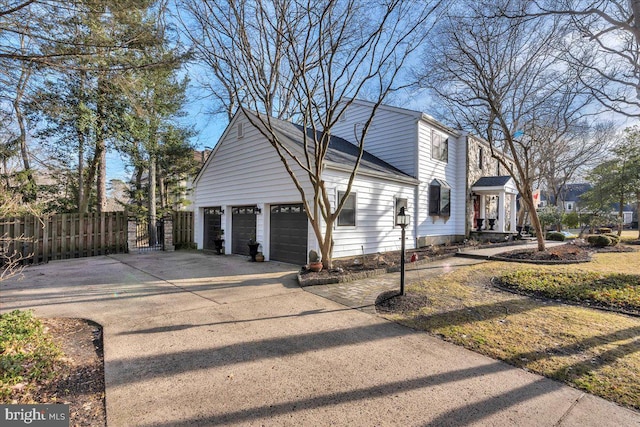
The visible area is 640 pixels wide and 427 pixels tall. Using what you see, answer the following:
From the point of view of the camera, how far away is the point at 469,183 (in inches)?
615

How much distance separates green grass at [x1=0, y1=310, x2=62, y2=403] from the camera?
8.90 feet

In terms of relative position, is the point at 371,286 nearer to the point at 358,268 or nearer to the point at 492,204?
the point at 358,268

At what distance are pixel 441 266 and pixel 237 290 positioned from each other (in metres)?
6.42

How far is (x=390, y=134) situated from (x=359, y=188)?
4.88 metres

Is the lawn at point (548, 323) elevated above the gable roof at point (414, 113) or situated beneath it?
situated beneath

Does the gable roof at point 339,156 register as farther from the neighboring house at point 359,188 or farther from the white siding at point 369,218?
the white siding at point 369,218

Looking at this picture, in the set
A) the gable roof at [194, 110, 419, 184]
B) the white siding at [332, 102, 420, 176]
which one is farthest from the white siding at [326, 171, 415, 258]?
the white siding at [332, 102, 420, 176]

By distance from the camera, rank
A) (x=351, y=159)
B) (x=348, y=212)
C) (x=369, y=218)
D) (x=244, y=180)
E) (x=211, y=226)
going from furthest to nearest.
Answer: (x=211, y=226) < (x=244, y=180) < (x=351, y=159) < (x=369, y=218) < (x=348, y=212)

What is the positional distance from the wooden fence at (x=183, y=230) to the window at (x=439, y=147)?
12.7 metres

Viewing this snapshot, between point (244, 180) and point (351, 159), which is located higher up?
point (351, 159)

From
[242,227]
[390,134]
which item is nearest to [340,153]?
[390,134]

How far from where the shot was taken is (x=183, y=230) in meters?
15.1

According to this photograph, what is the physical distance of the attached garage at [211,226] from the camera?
13.5m

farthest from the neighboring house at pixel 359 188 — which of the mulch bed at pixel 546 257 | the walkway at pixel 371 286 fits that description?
the mulch bed at pixel 546 257
